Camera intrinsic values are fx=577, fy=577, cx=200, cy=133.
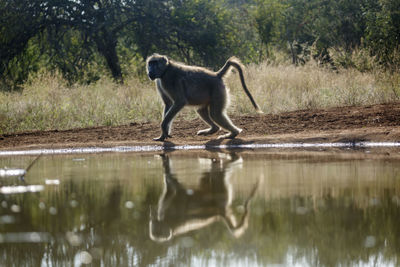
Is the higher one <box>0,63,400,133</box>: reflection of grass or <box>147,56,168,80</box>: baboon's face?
<box>147,56,168,80</box>: baboon's face

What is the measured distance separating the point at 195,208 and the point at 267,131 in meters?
5.46

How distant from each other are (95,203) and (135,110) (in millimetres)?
7773

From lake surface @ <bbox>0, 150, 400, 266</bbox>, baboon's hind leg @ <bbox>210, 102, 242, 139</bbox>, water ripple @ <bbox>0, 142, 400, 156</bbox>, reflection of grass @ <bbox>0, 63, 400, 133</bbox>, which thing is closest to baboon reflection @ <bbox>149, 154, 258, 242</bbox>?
lake surface @ <bbox>0, 150, 400, 266</bbox>

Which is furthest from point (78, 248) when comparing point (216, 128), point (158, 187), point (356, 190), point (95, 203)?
point (216, 128)

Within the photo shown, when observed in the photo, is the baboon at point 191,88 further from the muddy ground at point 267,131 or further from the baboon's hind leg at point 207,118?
the muddy ground at point 267,131

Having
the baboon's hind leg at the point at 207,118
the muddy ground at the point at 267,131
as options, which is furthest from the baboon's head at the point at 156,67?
the muddy ground at the point at 267,131

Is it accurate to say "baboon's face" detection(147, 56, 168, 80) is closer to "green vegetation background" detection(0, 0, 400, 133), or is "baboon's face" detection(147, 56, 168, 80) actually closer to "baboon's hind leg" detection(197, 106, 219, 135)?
"baboon's hind leg" detection(197, 106, 219, 135)

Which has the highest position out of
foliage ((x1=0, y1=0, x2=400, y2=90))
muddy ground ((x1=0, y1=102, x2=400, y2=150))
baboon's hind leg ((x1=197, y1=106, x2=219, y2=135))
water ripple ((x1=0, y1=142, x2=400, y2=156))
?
foliage ((x1=0, y1=0, x2=400, y2=90))

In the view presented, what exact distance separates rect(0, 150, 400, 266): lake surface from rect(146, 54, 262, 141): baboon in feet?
6.90

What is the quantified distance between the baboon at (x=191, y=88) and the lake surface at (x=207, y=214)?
210 cm

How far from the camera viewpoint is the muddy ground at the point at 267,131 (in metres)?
8.34

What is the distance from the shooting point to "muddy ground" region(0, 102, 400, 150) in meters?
8.34

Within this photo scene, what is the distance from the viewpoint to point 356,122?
9.37 metres

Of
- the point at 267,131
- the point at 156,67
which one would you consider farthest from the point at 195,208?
the point at 267,131
